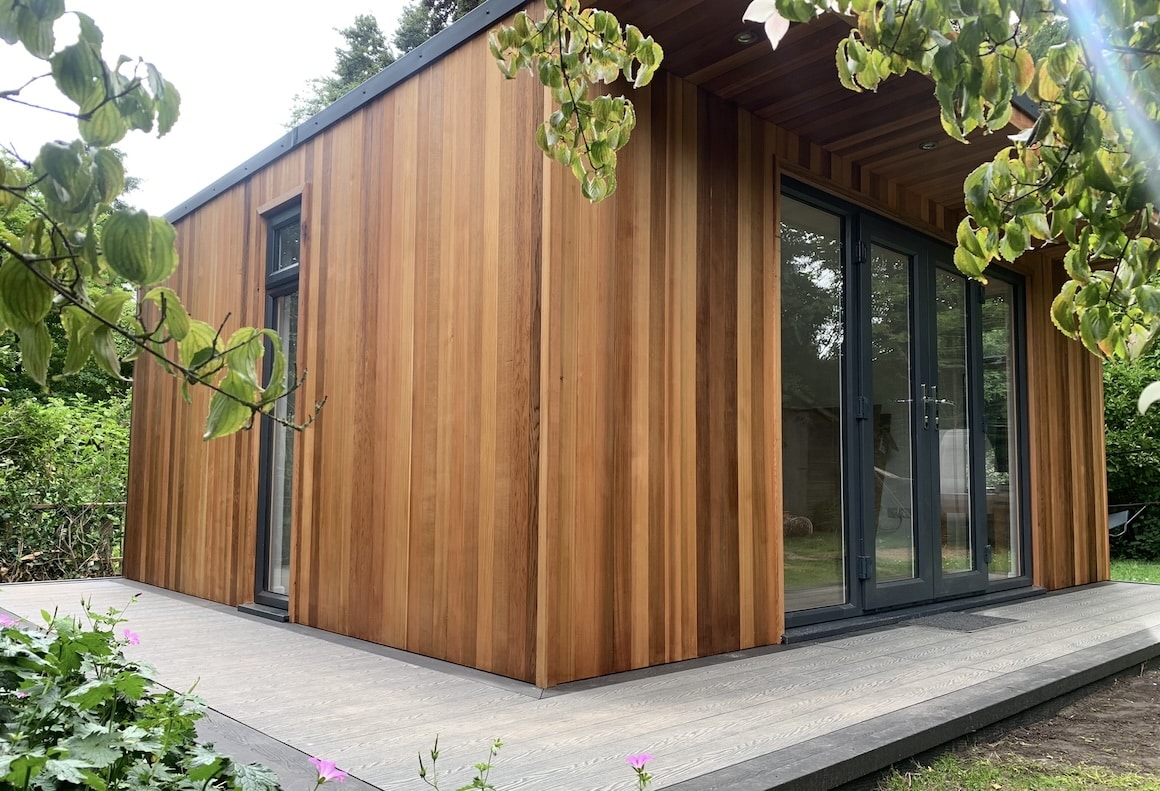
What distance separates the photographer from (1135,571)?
8.11m

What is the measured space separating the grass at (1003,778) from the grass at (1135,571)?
5280 mm

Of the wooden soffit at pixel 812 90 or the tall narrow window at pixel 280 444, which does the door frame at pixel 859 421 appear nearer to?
the wooden soffit at pixel 812 90

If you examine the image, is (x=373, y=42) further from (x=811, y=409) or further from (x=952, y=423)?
(x=811, y=409)

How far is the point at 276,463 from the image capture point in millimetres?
4652

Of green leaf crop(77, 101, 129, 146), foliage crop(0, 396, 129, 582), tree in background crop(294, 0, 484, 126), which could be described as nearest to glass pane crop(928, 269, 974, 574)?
green leaf crop(77, 101, 129, 146)

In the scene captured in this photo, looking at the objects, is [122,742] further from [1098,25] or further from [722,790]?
[1098,25]

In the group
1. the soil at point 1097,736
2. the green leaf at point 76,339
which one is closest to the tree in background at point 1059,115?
the green leaf at point 76,339

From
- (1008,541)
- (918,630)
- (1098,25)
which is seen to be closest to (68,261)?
(1098,25)

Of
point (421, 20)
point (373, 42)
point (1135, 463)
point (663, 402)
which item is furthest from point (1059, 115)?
point (373, 42)

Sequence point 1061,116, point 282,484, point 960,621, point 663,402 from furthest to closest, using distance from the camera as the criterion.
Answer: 1. point 282,484
2. point 960,621
3. point 663,402
4. point 1061,116

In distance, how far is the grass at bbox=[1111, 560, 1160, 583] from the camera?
723 centimetres

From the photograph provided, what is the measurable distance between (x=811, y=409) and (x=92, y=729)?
325 cm

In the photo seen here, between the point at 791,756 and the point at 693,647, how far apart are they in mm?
1272

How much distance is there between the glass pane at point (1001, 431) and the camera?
5.28 meters
